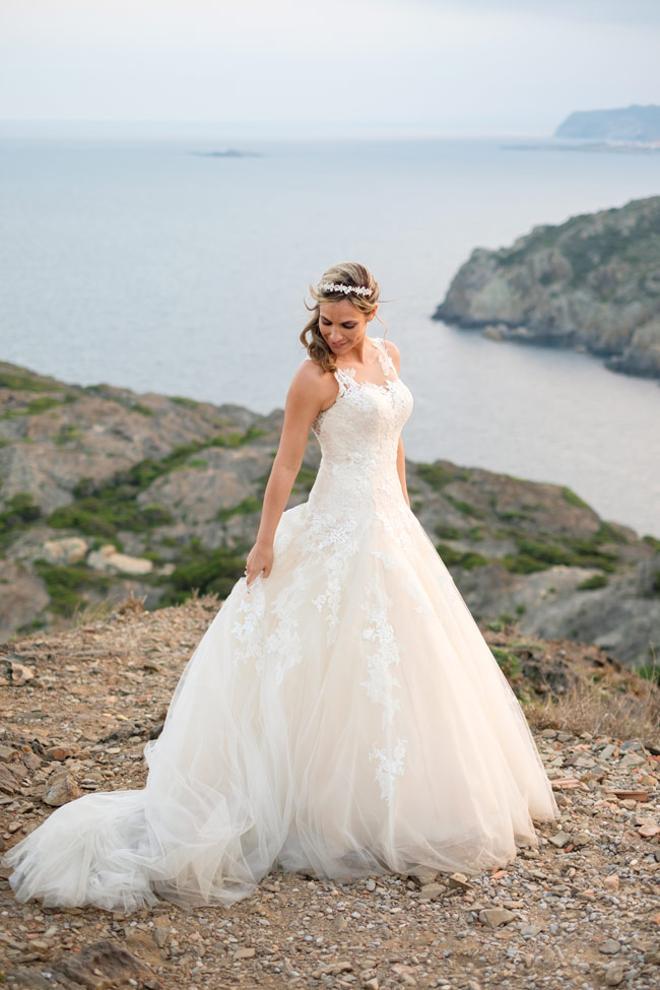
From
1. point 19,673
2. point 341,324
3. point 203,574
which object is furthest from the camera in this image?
point 203,574

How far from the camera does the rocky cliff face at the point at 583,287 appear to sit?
9525cm

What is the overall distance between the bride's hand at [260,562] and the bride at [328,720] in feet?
0.04

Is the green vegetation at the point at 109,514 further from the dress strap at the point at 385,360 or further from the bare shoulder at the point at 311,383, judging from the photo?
the bare shoulder at the point at 311,383

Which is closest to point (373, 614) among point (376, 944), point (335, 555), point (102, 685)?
point (335, 555)

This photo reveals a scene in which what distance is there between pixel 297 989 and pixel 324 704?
1219 millimetres

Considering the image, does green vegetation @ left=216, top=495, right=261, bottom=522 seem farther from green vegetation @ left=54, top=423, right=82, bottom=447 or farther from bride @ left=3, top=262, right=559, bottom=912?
bride @ left=3, top=262, right=559, bottom=912

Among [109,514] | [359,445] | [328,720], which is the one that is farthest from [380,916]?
[109,514]

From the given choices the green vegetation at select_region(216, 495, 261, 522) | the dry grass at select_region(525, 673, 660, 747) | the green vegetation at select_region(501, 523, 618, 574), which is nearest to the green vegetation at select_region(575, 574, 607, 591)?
the green vegetation at select_region(501, 523, 618, 574)

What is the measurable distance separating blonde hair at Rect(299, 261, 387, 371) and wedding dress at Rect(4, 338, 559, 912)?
152 mm

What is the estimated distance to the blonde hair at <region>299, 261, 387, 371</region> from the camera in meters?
4.90

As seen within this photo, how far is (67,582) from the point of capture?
31.7m

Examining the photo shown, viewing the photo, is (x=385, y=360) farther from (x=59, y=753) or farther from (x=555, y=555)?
(x=555, y=555)

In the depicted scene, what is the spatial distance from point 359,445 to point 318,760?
4.80 ft

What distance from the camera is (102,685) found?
750 cm
